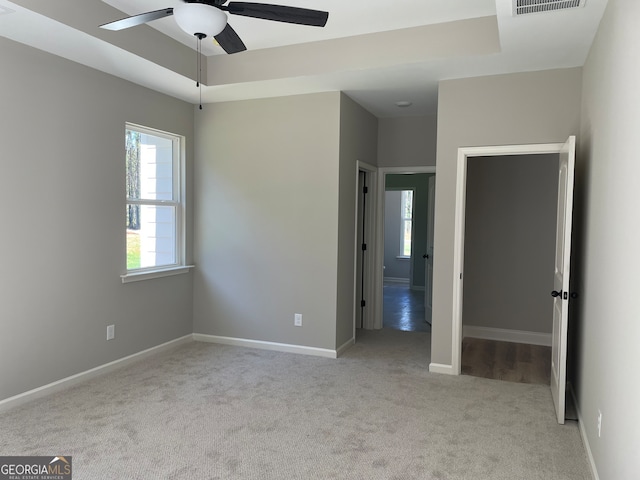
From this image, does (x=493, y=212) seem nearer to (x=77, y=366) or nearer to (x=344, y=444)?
(x=344, y=444)

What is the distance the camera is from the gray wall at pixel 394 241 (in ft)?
33.2

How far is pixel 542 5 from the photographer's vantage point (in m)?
2.69

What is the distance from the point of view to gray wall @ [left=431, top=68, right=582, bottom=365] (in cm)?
382

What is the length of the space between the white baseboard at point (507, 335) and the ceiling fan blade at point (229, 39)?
4232 millimetres

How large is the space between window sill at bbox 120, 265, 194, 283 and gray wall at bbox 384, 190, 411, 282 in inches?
228

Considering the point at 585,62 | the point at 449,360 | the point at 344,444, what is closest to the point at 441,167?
the point at 585,62

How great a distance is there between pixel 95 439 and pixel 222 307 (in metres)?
2.33

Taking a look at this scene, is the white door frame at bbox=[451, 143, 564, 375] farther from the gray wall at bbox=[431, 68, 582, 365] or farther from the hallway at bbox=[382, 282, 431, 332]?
the hallway at bbox=[382, 282, 431, 332]

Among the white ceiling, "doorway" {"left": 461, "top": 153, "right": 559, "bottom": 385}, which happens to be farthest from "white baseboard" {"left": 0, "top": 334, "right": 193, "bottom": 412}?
"doorway" {"left": 461, "top": 153, "right": 559, "bottom": 385}

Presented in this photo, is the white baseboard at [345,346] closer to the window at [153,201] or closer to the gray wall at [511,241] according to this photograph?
the gray wall at [511,241]

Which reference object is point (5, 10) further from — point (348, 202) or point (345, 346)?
point (345, 346)

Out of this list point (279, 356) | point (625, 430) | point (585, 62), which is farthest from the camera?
point (279, 356)

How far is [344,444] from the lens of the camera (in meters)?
2.90

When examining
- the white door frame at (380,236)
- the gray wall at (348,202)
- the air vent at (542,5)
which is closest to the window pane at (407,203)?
the white door frame at (380,236)
